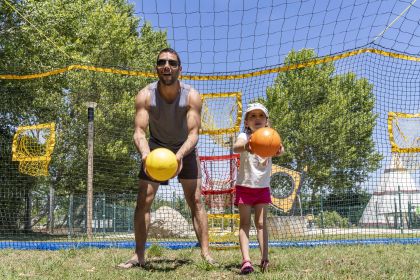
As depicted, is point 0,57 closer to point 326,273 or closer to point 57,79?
point 57,79

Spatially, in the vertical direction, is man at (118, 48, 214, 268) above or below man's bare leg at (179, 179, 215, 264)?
above

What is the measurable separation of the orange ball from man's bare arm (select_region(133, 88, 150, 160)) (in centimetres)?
89

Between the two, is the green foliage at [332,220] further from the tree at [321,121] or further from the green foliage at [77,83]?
the green foliage at [77,83]

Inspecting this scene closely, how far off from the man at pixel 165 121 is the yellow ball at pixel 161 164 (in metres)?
0.53

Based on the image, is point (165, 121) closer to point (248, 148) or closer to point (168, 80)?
point (168, 80)

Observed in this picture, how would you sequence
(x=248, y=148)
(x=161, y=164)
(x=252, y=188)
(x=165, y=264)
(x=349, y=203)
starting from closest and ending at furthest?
(x=161, y=164)
(x=248, y=148)
(x=252, y=188)
(x=165, y=264)
(x=349, y=203)

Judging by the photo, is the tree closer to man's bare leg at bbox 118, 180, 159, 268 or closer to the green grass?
the green grass

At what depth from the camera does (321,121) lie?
24438 millimetres

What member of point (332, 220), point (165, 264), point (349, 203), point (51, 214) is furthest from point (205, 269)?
point (349, 203)

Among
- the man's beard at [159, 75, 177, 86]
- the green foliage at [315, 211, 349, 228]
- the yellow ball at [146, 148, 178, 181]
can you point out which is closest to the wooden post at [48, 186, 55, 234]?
the green foliage at [315, 211, 349, 228]

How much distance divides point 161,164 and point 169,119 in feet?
2.87

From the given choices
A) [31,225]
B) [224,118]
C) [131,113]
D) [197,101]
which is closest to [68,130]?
[131,113]

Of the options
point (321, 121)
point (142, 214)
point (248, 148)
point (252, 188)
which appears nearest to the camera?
point (248, 148)

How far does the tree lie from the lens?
849 inches
